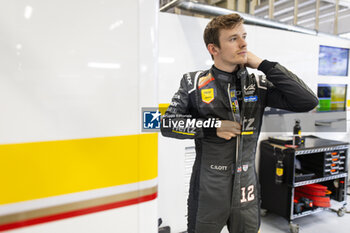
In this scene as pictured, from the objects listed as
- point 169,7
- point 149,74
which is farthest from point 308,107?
point 169,7

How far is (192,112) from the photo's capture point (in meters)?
1.68

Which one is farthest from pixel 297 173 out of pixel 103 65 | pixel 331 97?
pixel 103 65

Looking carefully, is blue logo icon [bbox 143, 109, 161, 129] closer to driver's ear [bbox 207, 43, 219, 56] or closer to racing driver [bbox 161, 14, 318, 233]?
racing driver [bbox 161, 14, 318, 233]

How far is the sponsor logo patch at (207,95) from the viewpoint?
1574 mm

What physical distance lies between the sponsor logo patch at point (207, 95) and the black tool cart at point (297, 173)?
179cm

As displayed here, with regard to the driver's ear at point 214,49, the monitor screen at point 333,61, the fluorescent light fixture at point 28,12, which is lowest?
the fluorescent light fixture at point 28,12

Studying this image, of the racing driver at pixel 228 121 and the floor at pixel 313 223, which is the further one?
the floor at pixel 313 223

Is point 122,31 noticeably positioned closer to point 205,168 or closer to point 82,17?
point 82,17

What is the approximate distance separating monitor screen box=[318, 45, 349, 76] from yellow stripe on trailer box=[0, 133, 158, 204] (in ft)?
12.3

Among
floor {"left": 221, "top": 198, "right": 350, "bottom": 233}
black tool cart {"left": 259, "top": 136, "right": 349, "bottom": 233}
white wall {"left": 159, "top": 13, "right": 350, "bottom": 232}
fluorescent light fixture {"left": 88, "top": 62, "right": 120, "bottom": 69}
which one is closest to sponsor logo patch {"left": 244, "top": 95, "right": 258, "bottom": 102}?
fluorescent light fixture {"left": 88, "top": 62, "right": 120, "bottom": 69}

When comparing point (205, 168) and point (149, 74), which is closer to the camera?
point (149, 74)

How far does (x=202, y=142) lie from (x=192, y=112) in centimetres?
22

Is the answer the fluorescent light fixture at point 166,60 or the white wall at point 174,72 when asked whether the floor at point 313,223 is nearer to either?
the white wall at point 174,72

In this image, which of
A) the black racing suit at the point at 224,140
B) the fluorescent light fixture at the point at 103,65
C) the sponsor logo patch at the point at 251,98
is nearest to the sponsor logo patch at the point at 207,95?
the black racing suit at the point at 224,140
